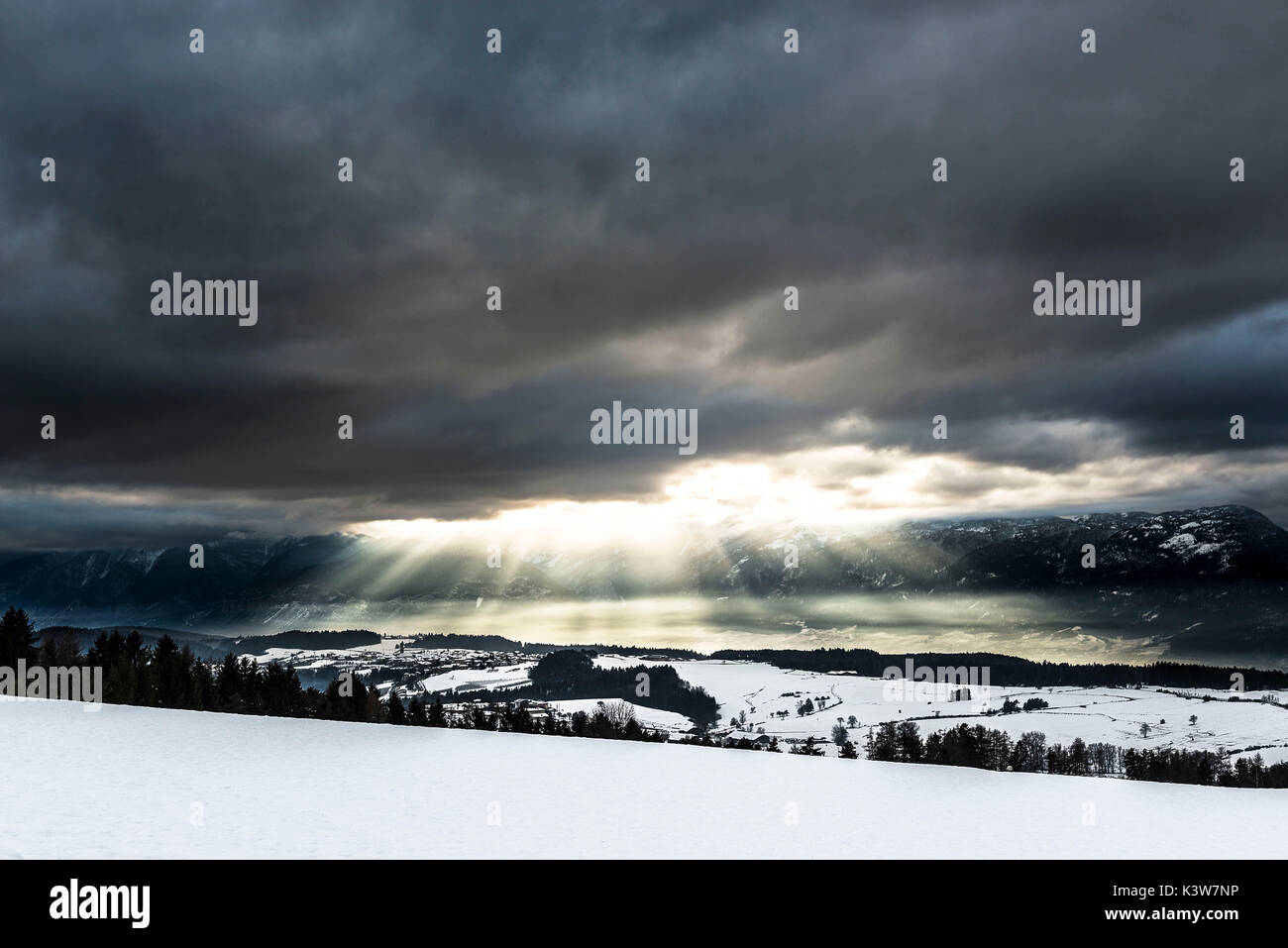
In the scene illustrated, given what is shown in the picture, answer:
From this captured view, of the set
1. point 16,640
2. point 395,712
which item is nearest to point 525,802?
point 395,712

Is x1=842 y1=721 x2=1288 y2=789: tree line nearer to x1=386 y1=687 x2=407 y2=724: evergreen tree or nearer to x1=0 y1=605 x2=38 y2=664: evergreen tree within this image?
x1=386 y1=687 x2=407 y2=724: evergreen tree

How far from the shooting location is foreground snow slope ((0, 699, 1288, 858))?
87.1 ft

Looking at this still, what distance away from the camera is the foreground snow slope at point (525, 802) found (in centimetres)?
2655

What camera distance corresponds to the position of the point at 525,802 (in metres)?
34.2

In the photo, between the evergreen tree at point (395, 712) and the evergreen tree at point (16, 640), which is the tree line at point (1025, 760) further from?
the evergreen tree at point (16, 640)

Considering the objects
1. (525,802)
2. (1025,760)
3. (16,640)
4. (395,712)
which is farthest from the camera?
(1025,760)

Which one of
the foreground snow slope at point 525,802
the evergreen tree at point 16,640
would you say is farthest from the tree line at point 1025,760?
the evergreen tree at point 16,640

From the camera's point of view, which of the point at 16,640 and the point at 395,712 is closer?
the point at 16,640

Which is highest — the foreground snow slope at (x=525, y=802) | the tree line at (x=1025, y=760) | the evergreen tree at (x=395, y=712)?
the foreground snow slope at (x=525, y=802)

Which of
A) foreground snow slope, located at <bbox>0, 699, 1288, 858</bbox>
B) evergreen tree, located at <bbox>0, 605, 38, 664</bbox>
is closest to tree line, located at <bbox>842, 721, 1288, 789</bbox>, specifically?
foreground snow slope, located at <bbox>0, 699, 1288, 858</bbox>

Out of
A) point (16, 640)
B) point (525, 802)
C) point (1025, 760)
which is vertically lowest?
point (1025, 760)

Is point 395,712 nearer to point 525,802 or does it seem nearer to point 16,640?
point 16,640
